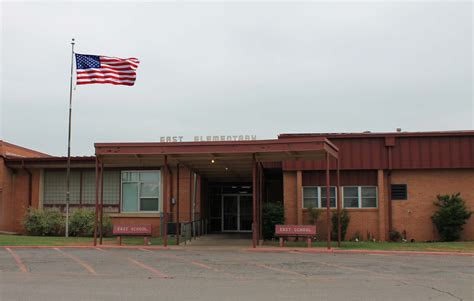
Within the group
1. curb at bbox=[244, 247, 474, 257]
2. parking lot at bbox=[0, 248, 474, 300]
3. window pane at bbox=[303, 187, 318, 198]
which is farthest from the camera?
Result: window pane at bbox=[303, 187, 318, 198]

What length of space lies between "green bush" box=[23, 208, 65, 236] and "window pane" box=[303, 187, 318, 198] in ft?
40.0

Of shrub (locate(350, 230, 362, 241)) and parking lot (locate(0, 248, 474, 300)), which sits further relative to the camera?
shrub (locate(350, 230, 362, 241))

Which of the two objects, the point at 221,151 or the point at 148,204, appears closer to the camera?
the point at 221,151

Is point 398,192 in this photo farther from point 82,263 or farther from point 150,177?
point 82,263

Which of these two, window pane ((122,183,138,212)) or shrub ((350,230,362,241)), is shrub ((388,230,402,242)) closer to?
shrub ((350,230,362,241))

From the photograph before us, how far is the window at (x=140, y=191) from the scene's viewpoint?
28141 mm

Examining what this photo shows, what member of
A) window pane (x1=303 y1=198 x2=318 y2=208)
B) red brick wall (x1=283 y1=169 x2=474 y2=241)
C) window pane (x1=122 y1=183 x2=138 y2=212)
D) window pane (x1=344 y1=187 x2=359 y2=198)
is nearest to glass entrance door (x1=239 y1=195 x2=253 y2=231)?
window pane (x1=122 y1=183 x2=138 y2=212)

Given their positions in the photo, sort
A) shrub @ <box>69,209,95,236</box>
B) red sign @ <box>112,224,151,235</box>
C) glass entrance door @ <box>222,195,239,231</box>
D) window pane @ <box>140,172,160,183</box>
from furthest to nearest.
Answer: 1. glass entrance door @ <box>222,195,239,231</box>
2. window pane @ <box>140,172,160,183</box>
3. shrub @ <box>69,209,95,236</box>
4. red sign @ <box>112,224,151,235</box>

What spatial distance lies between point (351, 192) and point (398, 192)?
6.99 feet

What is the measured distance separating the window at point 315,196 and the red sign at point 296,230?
5.21m

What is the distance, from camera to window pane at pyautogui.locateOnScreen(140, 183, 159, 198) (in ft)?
92.4

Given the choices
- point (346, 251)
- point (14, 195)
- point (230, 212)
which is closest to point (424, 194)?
point (346, 251)

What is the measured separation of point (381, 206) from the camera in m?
24.8

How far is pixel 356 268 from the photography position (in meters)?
14.2
